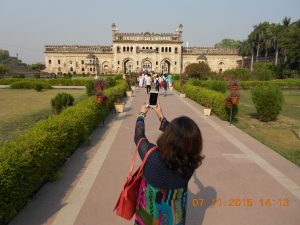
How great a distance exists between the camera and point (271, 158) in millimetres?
5703

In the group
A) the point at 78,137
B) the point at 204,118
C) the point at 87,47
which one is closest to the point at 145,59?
the point at 87,47

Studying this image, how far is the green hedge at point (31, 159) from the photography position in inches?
118

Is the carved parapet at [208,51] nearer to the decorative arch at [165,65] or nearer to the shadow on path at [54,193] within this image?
the decorative arch at [165,65]

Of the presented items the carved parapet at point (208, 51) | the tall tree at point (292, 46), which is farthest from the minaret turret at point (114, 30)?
the tall tree at point (292, 46)

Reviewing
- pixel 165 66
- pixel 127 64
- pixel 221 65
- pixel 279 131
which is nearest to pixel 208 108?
pixel 279 131

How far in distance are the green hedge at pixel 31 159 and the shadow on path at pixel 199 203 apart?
78.4 inches

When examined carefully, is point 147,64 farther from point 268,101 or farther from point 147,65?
point 268,101

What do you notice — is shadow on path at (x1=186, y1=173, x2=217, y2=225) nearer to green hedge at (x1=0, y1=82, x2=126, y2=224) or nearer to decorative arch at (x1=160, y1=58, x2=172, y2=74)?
green hedge at (x1=0, y1=82, x2=126, y2=224)

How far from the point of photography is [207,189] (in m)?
4.22

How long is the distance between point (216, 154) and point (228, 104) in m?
3.30

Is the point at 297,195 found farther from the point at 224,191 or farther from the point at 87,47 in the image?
the point at 87,47

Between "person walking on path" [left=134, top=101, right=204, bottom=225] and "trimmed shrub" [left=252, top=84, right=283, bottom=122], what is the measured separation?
8758 millimetres

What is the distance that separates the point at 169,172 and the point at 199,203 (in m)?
2.27

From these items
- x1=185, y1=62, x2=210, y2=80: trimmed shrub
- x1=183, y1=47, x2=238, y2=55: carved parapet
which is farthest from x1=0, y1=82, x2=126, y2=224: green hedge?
x1=183, y1=47, x2=238, y2=55: carved parapet
